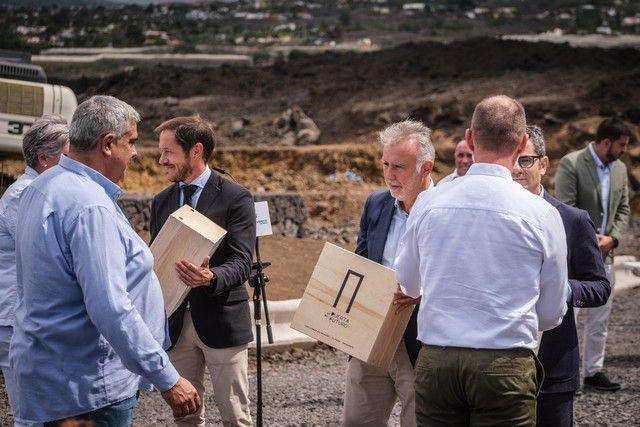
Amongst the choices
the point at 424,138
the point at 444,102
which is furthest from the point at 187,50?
the point at 424,138

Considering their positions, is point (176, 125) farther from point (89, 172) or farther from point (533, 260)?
point (533, 260)

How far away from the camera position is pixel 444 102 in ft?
98.9

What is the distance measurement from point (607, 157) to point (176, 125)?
4730 mm

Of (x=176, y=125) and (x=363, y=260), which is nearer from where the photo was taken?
(x=363, y=260)

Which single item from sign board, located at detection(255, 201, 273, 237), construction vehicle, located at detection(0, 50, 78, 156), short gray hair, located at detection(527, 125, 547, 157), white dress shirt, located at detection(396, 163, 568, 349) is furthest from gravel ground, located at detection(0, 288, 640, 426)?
construction vehicle, located at detection(0, 50, 78, 156)

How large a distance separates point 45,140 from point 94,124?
1.39 m

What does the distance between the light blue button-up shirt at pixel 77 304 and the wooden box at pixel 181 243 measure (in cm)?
110

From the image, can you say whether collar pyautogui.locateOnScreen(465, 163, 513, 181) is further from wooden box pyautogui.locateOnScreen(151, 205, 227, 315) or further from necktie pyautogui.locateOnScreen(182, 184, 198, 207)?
necktie pyautogui.locateOnScreen(182, 184, 198, 207)

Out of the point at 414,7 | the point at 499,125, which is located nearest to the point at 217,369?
the point at 499,125

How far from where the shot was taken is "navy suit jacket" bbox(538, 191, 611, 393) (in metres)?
5.02

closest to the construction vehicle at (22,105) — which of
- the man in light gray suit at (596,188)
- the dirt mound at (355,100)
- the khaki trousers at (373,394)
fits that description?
the dirt mound at (355,100)

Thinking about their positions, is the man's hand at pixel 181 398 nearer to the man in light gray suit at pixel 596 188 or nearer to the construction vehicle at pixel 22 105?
the man in light gray suit at pixel 596 188

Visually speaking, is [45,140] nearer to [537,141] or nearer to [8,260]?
[8,260]

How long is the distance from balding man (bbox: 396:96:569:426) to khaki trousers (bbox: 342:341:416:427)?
127cm
